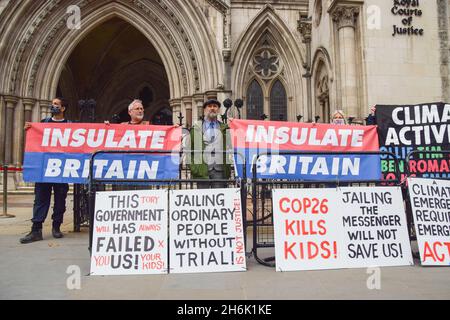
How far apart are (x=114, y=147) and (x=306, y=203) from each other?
337 centimetres

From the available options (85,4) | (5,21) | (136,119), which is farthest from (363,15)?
(5,21)

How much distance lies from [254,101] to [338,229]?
48.8 ft

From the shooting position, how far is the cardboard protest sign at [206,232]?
4.26 meters


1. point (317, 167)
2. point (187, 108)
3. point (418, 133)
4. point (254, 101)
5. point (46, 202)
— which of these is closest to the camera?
point (317, 167)

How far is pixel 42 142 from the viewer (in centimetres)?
622

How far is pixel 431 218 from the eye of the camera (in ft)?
15.3

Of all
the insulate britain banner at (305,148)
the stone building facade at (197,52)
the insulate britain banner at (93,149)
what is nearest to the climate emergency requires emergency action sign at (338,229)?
the insulate britain banner at (305,148)

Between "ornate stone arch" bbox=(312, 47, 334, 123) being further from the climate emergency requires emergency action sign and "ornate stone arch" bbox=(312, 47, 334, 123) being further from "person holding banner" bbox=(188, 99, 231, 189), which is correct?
the climate emergency requires emergency action sign

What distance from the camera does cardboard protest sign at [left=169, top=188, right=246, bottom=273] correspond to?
4.26 meters

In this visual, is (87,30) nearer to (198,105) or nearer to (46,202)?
(198,105)

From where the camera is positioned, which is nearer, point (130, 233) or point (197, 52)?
point (130, 233)

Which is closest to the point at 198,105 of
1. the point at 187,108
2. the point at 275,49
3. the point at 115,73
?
the point at 187,108

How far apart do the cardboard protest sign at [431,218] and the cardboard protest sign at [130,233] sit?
3.10m
